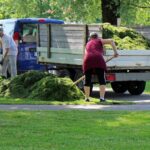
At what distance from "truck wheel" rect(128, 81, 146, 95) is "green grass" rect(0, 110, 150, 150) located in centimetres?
582

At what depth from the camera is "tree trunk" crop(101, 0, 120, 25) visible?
2336cm

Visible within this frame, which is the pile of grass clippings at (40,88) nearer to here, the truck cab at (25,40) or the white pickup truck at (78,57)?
the white pickup truck at (78,57)

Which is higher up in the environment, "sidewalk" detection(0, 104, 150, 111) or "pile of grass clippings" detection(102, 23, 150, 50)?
"pile of grass clippings" detection(102, 23, 150, 50)

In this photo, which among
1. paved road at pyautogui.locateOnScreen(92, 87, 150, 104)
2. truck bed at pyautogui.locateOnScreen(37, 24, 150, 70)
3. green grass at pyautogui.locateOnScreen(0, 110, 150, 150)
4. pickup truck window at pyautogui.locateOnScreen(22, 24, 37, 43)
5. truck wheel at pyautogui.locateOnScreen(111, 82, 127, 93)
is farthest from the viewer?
pickup truck window at pyautogui.locateOnScreen(22, 24, 37, 43)

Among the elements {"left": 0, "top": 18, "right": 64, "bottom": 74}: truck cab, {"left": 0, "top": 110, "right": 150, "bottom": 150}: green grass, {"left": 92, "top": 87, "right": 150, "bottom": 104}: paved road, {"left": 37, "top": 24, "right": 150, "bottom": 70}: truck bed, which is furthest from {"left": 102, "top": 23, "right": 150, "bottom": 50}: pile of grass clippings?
{"left": 0, "top": 110, "right": 150, "bottom": 150}: green grass

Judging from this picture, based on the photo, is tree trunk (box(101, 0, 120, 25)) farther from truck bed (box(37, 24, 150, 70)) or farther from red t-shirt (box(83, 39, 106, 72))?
red t-shirt (box(83, 39, 106, 72))

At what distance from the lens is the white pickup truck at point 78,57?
53.5ft

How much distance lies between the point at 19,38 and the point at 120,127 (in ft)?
32.5

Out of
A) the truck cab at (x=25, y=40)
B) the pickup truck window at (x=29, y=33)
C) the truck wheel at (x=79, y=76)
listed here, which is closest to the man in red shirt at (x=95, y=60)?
the truck wheel at (x=79, y=76)

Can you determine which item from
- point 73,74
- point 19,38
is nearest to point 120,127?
point 73,74

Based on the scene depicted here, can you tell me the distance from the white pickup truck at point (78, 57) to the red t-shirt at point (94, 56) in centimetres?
143

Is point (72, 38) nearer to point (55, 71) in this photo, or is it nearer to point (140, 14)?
point (55, 71)

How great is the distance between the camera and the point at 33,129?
9531 mm

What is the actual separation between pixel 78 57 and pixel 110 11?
287 inches
